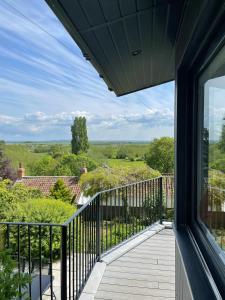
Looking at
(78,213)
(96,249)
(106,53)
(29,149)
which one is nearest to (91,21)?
(106,53)

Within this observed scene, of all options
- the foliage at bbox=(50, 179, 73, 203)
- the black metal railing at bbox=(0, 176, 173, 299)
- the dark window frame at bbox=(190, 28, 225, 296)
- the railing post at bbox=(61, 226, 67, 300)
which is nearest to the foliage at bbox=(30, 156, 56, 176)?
the foliage at bbox=(50, 179, 73, 203)

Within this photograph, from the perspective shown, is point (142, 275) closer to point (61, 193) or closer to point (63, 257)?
point (63, 257)

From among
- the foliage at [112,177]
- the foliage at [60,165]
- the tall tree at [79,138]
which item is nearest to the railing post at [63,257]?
the foliage at [112,177]

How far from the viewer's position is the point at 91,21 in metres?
1.59

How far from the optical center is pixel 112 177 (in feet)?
37.5

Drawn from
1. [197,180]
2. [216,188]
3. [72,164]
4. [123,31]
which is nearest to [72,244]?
[197,180]

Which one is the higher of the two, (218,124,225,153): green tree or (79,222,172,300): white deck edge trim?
(218,124,225,153): green tree

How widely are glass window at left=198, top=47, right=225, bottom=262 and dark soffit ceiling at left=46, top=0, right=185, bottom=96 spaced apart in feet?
1.58

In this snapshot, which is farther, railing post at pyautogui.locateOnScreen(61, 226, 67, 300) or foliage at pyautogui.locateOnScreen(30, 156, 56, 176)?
foliage at pyautogui.locateOnScreen(30, 156, 56, 176)

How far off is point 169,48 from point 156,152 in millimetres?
11277

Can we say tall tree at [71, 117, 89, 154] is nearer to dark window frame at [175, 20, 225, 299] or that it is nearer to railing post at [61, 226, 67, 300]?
railing post at [61, 226, 67, 300]

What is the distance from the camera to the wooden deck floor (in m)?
2.62

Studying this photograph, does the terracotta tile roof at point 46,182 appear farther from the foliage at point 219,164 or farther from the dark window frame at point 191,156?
the foliage at point 219,164

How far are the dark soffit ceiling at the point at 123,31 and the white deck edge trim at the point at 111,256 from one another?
1975 millimetres
